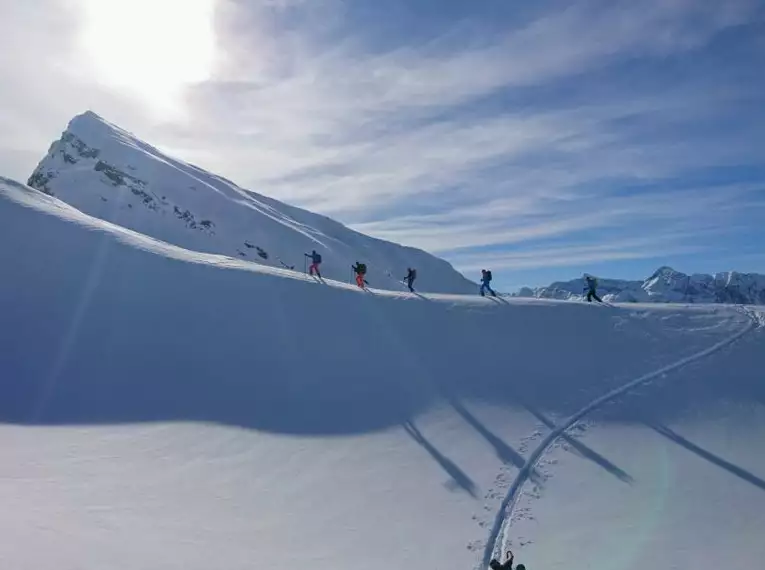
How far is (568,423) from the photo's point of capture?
18156 millimetres

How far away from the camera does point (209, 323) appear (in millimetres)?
23859

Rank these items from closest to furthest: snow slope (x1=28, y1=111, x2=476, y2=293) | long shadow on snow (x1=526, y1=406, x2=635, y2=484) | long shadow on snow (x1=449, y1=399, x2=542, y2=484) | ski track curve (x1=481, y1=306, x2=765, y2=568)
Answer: ski track curve (x1=481, y1=306, x2=765, y2=568), long shadow on snow (x1=526, y1=406, x2=635, y2=484), long shadow on snow (x1=449, y1=399, x2=542, y2=484), snow slope (x1=28, y1=111, x2=476, y2=293)

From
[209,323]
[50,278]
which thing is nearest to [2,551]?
[209,323]

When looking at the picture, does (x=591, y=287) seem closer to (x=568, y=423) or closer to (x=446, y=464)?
(x=568, y=423)

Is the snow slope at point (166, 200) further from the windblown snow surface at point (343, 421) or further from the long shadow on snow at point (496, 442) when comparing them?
the long shadow on snow at point (496, 442)

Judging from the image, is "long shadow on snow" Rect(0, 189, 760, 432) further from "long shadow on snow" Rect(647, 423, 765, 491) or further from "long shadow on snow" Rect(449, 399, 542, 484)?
"long shadow on snow" Rect(647, 423, 765, 491)

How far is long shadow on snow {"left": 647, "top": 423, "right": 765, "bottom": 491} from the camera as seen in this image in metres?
14.8

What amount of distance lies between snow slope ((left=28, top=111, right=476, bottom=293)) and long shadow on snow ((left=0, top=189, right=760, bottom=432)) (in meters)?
70.7

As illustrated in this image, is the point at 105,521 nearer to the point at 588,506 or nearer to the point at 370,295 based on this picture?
the point at 588,506

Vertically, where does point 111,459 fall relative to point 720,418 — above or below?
below

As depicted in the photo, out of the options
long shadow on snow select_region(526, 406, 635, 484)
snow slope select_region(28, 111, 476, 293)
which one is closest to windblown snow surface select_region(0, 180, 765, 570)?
long shadow on snow select_region(526, 406, 635, 484)

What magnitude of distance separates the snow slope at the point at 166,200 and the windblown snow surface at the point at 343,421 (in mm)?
72717

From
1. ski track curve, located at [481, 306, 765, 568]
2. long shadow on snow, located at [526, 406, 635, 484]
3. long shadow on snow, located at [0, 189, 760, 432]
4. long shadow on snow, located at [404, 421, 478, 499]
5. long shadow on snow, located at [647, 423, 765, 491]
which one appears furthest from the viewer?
long shadow on snow, located at [0, 189, 760, 432]

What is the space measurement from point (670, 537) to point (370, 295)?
18108 millimetres
